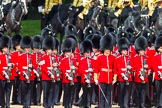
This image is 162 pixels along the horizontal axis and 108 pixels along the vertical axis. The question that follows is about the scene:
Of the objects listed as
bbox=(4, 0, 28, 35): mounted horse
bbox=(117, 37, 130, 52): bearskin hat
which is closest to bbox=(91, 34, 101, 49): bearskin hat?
bbox=(117, 37, 130, 52): bearskin hat

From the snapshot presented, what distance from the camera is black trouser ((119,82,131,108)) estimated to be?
17406 millimetres

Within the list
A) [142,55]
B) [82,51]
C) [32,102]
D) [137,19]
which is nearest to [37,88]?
[32,102]

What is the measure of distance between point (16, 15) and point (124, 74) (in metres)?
7.02

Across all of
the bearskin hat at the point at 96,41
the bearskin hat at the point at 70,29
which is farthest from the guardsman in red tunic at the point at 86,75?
the bearskin hat at the point at 70,29

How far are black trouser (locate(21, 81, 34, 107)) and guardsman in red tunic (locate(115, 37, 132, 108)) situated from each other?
2.11 meters

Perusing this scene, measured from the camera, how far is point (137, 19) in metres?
22.9

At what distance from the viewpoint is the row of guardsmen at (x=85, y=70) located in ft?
55.1

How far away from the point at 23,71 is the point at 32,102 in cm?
132

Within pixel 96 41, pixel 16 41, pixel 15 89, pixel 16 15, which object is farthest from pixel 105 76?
pixel 16 15

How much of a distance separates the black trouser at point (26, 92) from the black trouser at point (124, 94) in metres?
2.11

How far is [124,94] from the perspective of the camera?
17.5 m

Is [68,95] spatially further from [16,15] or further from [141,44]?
[16,15]

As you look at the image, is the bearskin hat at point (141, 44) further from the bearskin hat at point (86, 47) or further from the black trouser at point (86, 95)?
the black trouser at point (86, 95)

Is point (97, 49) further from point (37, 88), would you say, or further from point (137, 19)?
point (137, 19)
